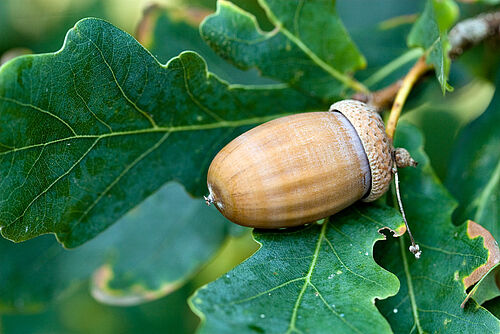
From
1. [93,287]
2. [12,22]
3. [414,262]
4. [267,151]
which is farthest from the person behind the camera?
[12,22]

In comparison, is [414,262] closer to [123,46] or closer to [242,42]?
[242,42]

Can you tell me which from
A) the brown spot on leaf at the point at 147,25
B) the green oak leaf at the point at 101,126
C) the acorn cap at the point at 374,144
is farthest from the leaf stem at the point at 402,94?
the brown spot on leaf at the point at 147,25

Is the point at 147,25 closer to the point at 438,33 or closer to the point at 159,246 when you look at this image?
the point at 159,246

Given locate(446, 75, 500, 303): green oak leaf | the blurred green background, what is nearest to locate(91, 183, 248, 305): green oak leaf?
the blurred green background

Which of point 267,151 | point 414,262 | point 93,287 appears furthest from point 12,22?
point 414,262

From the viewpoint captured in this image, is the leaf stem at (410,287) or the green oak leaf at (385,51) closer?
the leaf stem at (410,287)

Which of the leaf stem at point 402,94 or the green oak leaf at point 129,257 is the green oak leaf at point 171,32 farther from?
the leaf stem at point 402,94

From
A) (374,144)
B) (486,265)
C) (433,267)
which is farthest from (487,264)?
(374,144)
